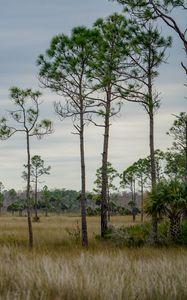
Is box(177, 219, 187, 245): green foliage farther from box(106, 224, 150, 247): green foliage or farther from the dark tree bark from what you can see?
the dark tree bark

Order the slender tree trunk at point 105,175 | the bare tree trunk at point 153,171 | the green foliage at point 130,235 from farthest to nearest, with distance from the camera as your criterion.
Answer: the slender tree trunk at point 105,175, the green foliage at point 130,235, the bare tree trunk at point 153,171

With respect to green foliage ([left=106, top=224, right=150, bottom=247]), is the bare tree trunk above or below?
above

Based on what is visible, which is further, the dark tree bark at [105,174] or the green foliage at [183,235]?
the dark tree bark at [105,174]

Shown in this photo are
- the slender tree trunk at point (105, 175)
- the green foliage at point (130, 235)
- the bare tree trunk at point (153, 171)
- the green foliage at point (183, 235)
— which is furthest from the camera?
the slender tree trunk at point (105, 175)

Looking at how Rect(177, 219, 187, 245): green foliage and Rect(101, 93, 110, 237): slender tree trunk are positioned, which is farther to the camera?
Rect(101, 93, 110, 237): slender tree trunk

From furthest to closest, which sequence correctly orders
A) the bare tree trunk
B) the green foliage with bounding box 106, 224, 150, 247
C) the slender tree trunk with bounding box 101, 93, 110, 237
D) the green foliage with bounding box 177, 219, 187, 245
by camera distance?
the slender tree trunk with bounding box 101, 93, 110, 237, the green foliage with bounding box 106, 224, 150, 247, the bare tree trunk, the green foliage with bounding box 177, 219, 187, 245

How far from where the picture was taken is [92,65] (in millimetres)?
24562

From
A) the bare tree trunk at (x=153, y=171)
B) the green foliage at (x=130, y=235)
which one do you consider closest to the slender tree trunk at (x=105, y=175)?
the green foliage at (x=130, y=235)

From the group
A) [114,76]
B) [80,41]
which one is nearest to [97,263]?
[114,76]

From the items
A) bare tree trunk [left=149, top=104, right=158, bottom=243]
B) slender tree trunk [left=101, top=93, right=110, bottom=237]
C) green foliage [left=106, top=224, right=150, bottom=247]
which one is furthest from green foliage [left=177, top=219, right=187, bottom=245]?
slender tree trunk [left=101, top=93, right=110, bottom=237]

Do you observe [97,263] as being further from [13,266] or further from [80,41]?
[80,41]

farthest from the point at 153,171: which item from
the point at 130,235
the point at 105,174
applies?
the point at 105,174

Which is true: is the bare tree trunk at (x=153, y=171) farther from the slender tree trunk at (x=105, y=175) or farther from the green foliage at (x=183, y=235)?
the slender tree trunk at (x=105, y=175)

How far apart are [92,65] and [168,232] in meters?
8.67
